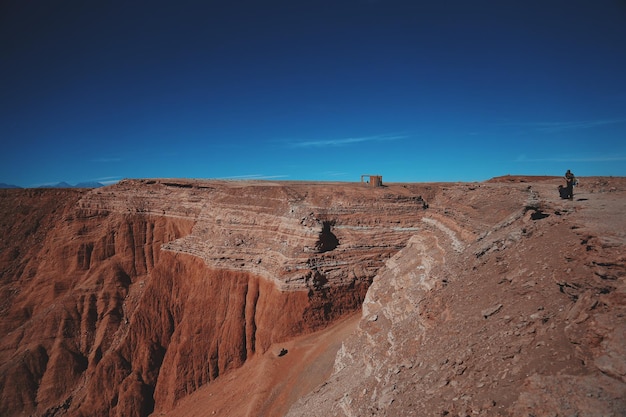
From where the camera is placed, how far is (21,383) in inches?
1048

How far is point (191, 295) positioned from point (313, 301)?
12.1m

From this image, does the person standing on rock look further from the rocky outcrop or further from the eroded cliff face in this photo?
the eroded cliff face

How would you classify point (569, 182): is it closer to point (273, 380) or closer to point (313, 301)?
point (313, 301)

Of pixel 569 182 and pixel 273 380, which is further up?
pixel 569 182

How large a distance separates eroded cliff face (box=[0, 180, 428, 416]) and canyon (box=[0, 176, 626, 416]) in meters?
0.16

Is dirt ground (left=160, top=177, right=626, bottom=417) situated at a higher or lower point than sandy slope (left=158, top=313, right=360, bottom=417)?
higher

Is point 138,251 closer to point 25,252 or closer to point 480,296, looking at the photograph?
point 25,252

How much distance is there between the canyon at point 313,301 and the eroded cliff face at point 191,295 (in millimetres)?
156

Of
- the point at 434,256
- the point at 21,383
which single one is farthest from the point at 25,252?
the point at 434,256

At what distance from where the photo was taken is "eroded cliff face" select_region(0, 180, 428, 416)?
24.6 metres

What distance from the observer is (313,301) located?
23.8m

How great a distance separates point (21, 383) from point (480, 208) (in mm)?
35660

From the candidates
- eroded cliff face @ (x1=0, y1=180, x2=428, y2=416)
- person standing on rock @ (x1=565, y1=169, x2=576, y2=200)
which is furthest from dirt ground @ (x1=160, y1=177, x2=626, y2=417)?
eroded cliff face @ (x1=0, y1=180, x2=428, y2=416)

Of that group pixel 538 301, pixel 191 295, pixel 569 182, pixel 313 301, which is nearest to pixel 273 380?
pixel 313 301
